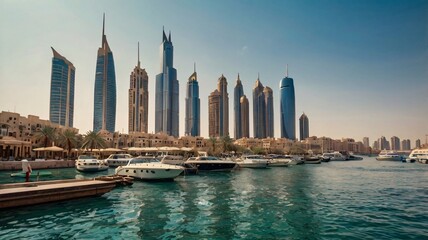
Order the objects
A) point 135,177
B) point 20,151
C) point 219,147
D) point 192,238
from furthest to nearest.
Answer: point 219,147
point 20,151
point 135,177
point 192,238

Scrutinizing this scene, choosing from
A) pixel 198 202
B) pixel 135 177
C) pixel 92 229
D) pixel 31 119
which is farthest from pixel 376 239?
pixel 31 119

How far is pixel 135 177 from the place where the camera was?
110 ft

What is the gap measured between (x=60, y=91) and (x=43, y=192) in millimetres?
191733

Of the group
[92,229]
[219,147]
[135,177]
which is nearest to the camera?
[92,229]

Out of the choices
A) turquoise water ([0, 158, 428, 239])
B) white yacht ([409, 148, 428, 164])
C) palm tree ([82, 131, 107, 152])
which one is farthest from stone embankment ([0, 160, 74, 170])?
white yacht ([409, 148, 428, 164])

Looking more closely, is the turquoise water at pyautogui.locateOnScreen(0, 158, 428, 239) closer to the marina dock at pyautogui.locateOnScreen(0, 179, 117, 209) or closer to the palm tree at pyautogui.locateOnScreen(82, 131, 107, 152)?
the marina dock at pyautogui.locateOnScreen(0, 179, 117, 209)

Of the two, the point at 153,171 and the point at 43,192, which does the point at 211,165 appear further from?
the point at 43,192

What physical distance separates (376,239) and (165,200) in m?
14.6

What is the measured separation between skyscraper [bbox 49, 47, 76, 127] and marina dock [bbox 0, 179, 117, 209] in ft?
596

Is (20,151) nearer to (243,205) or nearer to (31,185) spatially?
(31,185)

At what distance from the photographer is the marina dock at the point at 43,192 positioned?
1683 cm

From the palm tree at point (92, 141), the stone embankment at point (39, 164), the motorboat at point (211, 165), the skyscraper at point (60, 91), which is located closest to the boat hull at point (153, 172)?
the motorboat at point (211, 165)

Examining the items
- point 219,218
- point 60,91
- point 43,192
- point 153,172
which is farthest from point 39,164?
point 60,91

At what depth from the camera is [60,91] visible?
184 meters
